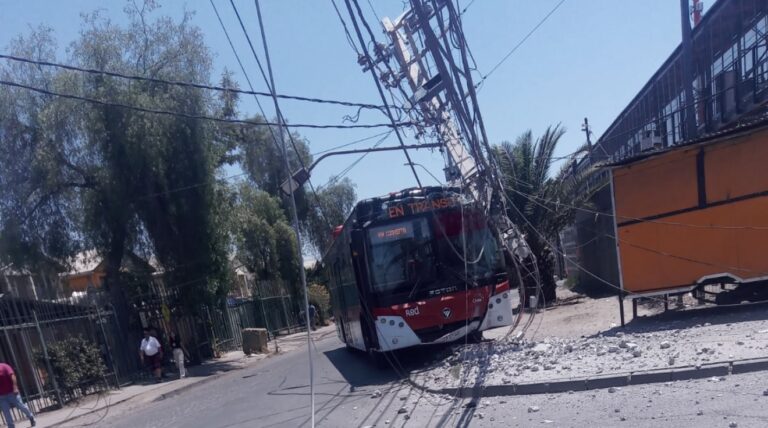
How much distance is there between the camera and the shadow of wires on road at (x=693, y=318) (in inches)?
457

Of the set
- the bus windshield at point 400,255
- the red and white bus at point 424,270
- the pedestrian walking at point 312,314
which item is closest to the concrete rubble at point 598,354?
the red and white bus at point 424,270

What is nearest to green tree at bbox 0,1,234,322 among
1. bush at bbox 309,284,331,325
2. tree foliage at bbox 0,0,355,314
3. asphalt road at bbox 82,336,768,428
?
tree foliage at bbox 0,0,355,314

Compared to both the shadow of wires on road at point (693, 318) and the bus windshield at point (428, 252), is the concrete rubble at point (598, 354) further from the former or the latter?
the bus windshield at point (428, 252)

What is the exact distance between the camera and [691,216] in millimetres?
12766

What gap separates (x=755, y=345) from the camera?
884 centimetres

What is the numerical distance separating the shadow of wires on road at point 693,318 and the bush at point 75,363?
1196 centimetres

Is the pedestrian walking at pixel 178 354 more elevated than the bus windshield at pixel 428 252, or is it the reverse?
the bus windshield at pixel 428 252

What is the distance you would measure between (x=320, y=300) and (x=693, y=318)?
28.0m

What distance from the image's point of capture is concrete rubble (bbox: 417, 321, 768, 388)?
8.84 meters

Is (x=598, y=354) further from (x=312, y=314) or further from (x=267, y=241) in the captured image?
(x=267, y=241)

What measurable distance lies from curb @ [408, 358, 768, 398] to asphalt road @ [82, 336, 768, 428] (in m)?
0.17

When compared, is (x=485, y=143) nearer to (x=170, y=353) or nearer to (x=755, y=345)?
(x=755, y=345)

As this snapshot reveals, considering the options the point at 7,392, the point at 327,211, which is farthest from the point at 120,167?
the point at 327,211

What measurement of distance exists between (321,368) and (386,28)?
324 inches
